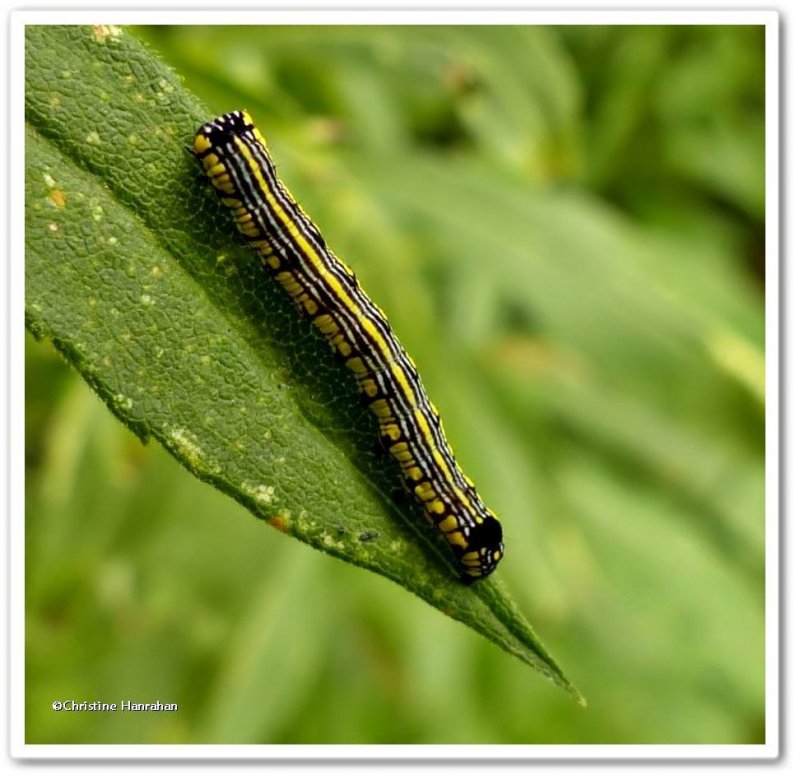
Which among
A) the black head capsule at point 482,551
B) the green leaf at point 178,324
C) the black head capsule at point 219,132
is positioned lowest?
the black head capsule at point 482,551

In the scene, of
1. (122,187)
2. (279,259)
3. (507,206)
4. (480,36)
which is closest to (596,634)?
(507,206)

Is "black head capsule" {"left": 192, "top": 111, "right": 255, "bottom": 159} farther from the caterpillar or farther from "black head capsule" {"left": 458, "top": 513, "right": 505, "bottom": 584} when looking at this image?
"black head capsule" {"left": 458, "top": 513, "right": 505, "bottom": 584}

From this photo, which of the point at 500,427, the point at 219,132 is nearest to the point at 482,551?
the point at 219,132

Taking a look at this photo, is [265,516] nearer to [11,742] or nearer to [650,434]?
[11,742]

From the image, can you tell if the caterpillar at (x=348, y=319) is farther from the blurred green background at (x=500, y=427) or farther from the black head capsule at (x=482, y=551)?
the blurred green background at (x=500, y=427)

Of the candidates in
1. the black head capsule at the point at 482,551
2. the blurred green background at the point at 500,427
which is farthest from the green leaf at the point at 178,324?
the blurred green background at the point at 500,427
